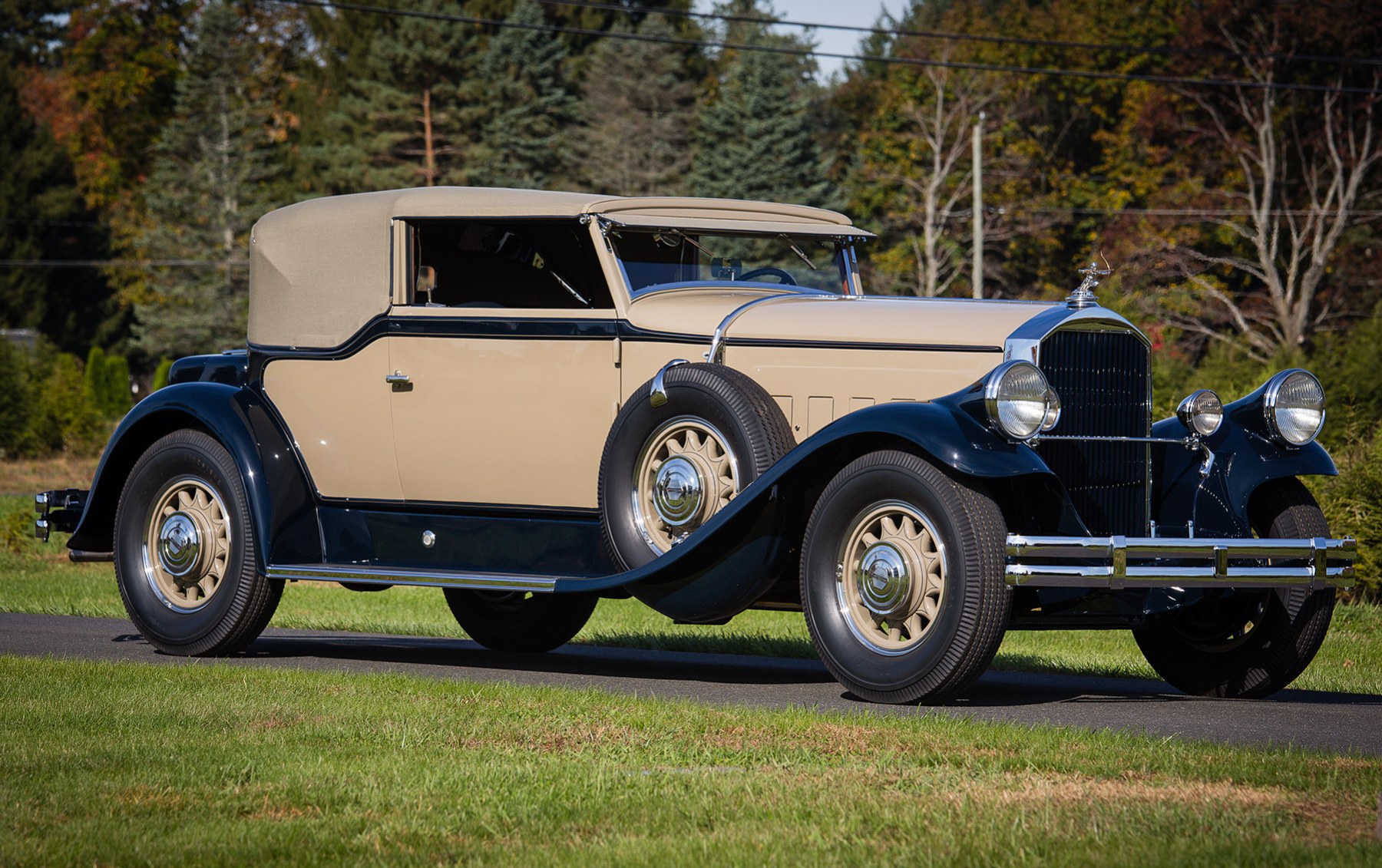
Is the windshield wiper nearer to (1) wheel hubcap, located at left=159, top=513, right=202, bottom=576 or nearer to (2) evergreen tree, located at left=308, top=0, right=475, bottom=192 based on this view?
(1) wheel hubcap, located at left=159, top=513, right=202, bottom=576

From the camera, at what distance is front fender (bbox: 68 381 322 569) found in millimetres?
8383

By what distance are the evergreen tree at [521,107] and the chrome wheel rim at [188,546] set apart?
4301 cm

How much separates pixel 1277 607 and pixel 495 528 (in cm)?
346

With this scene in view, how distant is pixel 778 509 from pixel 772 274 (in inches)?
76.4

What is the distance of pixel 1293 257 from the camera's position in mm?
36188

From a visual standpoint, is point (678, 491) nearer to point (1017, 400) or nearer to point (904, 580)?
point (904, 580)

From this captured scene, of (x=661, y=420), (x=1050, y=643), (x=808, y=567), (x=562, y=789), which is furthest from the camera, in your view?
(x=1050, y=643)

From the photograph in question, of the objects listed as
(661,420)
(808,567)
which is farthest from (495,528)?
(808,567)

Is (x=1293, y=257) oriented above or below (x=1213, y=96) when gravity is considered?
below

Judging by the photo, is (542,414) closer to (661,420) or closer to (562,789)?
(661,420)

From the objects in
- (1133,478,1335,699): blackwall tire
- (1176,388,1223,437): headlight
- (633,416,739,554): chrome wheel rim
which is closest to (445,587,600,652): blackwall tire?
(633,416,739,554): chrome wheel rim

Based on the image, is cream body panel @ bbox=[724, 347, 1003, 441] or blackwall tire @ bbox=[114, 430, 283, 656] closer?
cream body panel @ bbox=[724, 347, 1003, 441]

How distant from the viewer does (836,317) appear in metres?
7.35

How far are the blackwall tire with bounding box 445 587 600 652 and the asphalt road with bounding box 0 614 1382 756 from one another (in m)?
0.10
